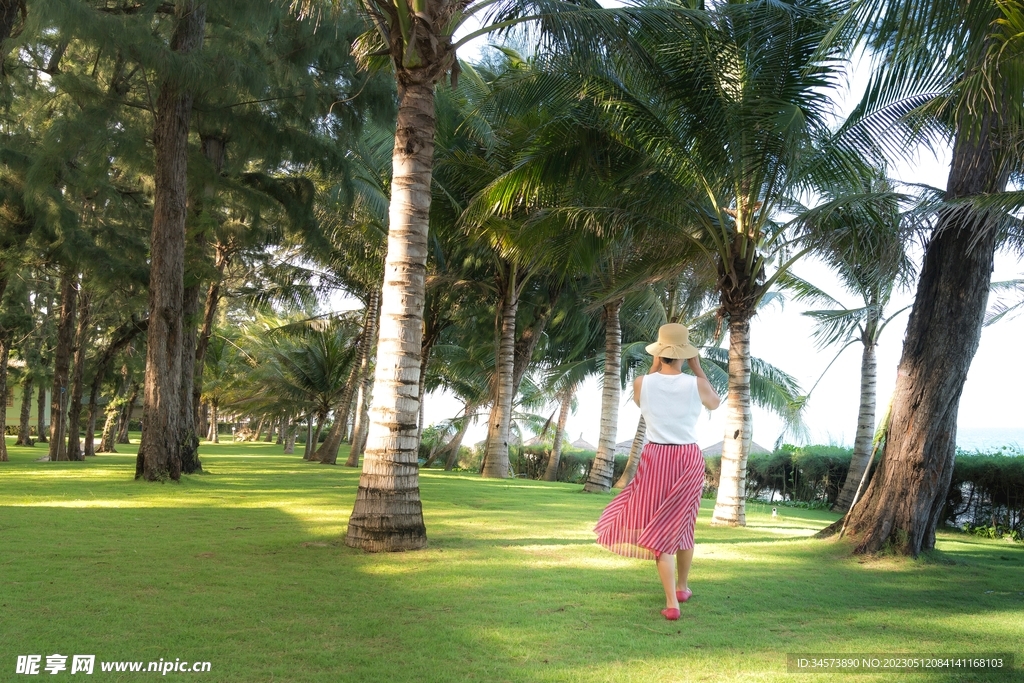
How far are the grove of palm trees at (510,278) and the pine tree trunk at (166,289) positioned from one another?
0.05 m

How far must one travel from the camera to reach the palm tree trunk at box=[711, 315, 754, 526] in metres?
11.0

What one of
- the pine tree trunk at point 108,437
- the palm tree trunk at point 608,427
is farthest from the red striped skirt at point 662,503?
the pine tree trunk at point 108,437

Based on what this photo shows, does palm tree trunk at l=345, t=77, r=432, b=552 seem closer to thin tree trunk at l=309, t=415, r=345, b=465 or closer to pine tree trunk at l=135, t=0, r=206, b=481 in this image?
pine tree trunk at l=135, t=0, r=206, b=481

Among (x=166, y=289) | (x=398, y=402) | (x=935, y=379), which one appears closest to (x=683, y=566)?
(x=398, y=402)

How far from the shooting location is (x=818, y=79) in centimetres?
1021

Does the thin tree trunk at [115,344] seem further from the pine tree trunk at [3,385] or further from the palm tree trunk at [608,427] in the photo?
the palm tree trunk at [608,427]

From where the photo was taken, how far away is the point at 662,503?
530 cm

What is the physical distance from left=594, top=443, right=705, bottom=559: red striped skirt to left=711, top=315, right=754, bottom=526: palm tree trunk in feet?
19.2

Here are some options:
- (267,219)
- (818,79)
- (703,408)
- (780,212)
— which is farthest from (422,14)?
(267,219)

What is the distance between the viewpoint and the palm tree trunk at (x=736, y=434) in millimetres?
10977

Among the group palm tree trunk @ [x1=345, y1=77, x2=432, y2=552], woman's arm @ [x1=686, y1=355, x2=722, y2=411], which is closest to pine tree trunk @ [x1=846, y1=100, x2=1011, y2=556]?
woman's arm @ [x1=686, y1=355, x2=722, y2=411]

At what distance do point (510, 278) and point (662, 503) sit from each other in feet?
47.3

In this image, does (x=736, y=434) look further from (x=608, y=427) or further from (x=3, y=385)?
(x=3, y=385)

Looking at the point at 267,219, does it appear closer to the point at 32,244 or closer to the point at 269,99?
the point at 269,99
